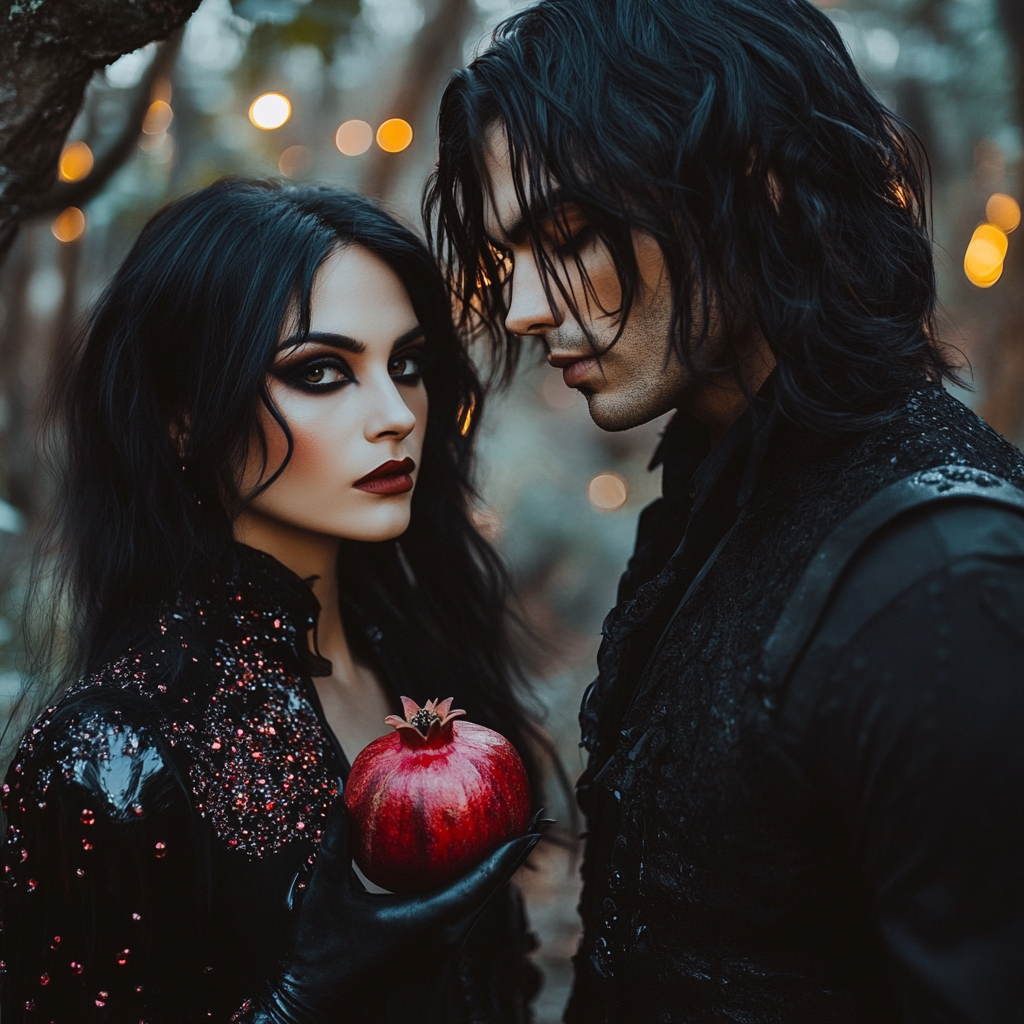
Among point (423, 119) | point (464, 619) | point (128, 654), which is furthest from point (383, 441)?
point (423, 119)

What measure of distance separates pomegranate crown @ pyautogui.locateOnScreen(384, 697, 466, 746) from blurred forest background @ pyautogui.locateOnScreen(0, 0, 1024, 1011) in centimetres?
130

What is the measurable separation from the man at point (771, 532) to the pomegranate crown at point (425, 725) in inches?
12.7

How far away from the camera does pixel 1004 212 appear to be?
4668 millimetres

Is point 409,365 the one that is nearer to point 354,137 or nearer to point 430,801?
point 430,801

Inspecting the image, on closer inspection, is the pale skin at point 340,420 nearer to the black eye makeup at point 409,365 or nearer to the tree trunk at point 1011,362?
the black eye makeup at point 409,365

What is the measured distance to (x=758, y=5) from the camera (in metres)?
1.60

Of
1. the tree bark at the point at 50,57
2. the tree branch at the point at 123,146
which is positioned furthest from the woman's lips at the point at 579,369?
the tree branch at the point at 123,146

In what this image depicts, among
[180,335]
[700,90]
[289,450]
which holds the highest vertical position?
[700,90]

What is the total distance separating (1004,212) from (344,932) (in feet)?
15.4

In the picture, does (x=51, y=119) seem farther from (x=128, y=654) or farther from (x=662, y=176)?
(x=662, y=176)

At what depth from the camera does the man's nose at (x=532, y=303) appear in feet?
5.40

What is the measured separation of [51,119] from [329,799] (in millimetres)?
1439

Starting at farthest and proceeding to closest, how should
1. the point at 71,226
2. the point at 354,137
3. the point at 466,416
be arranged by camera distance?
the point at 354,137
the point at 71,226
the point at 466,416

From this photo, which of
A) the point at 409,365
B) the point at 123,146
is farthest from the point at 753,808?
the point at 123,146
